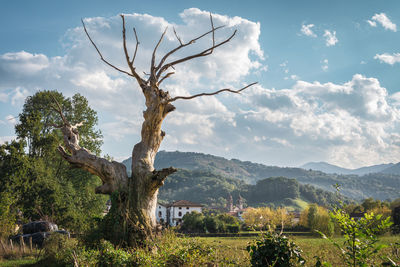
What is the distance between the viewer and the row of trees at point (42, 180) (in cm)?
2041

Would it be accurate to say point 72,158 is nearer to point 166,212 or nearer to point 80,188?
point 80,188

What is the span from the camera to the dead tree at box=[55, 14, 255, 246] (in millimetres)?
8703

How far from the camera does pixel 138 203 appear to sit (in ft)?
29.3

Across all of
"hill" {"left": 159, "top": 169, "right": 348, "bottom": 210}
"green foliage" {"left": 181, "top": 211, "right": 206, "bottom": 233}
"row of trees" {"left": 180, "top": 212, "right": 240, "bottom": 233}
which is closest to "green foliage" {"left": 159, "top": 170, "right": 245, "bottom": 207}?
"hill" {"left": 159, "top": 169, "right": 348, "bottom": 210}

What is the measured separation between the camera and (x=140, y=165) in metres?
9.36

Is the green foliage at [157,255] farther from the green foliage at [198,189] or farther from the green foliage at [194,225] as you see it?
the green foliage at [198,189]

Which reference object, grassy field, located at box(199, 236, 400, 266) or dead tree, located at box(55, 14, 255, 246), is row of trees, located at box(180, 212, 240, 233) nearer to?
grassy field, located at box(199, 236, 400, 266)

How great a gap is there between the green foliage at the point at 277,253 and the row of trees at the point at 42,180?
55.6 ft

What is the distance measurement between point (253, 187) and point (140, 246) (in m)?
166

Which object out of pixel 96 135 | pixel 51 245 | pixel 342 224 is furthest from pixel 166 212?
pixel 342 224

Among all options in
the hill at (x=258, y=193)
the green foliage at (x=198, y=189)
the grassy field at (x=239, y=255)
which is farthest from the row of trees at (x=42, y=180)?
the green foliage at (x=198, y=189)

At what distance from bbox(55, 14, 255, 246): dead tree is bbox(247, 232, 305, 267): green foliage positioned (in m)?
3.79

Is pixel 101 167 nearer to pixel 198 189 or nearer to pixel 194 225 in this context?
pixel 194 225

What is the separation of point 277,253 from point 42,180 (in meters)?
21.0
